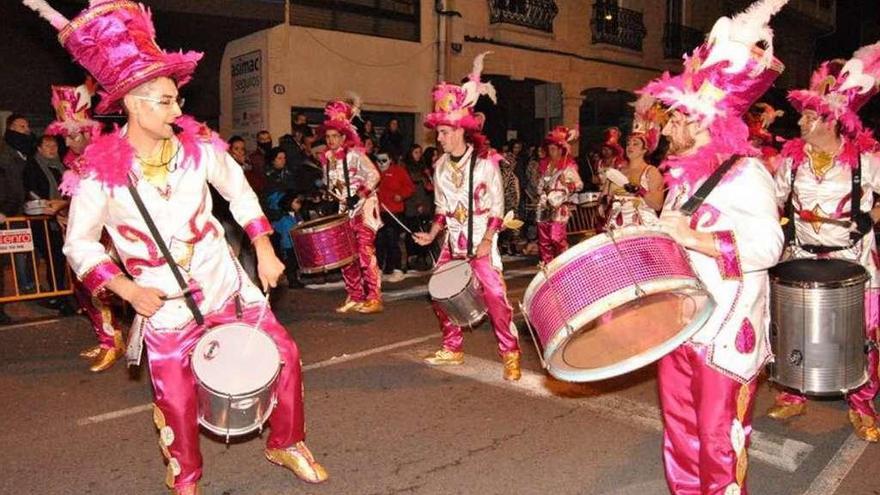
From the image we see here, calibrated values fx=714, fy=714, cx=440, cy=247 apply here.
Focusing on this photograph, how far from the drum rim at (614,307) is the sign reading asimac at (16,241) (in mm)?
7602

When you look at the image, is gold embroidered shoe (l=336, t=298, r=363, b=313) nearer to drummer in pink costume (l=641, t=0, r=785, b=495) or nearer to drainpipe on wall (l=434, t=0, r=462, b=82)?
drummer in pink costume (l=641, t=0, r=785, b=495)

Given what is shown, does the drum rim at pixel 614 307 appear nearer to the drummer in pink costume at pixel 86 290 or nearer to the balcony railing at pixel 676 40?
the drummer in pink costume at pixel 86 290

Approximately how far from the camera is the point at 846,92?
→ 4727 millimetres

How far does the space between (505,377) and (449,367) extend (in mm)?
559

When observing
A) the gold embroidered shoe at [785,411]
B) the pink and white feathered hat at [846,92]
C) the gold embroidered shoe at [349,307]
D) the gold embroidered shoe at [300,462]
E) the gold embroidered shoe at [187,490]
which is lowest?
the gold embroidered shoe at [785,411]

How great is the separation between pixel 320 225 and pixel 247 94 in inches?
314

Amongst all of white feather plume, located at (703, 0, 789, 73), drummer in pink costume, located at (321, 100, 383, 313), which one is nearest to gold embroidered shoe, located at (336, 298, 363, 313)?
drummer in pink costume, located at (321, 100, 383, 313)

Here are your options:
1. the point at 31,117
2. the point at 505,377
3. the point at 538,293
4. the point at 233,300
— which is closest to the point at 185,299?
the point at 233,300

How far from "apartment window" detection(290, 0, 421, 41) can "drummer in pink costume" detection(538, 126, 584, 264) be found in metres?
6.57

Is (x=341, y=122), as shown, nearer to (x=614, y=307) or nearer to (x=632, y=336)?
(x=632, y=336)

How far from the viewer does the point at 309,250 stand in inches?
291

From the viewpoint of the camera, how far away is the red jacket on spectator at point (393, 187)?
1139 cm

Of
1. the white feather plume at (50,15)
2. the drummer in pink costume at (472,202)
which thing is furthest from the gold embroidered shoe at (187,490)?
the drummer in pink costume at (472,202)

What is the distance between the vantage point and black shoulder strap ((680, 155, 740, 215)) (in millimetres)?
2977
